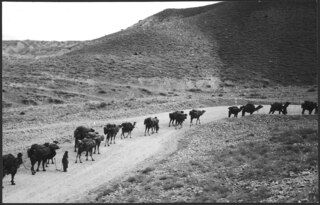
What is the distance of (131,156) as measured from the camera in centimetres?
1900

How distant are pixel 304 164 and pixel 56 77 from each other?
155 ft

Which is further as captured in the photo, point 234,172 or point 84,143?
point 84,143

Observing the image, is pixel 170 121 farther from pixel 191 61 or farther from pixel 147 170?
pixel 191 61

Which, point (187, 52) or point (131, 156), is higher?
point (187, 52)

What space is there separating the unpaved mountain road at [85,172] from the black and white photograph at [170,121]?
6 centimetres

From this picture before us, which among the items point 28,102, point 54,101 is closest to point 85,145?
point 28,102

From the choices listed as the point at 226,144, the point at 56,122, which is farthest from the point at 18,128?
the point at 226,144

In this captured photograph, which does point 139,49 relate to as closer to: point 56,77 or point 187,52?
point 187,52

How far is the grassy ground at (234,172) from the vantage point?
12461 millimetres

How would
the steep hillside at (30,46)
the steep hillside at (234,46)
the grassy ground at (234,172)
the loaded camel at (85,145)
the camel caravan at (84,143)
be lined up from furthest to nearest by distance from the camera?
the steep hillside at (30,46) < the steep hillside at (234,46) < the loaded camel at (85,145) < the camel caravan at (84,143) < the grassy ground at (234,172)

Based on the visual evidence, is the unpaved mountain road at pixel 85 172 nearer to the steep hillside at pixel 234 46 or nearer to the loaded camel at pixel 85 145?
the loaded camel at pixel 85 145

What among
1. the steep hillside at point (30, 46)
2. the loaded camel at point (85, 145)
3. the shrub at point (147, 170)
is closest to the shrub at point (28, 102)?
the loaded camel at point (85, 145)

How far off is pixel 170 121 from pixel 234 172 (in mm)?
12777

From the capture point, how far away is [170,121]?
27.5 meters
